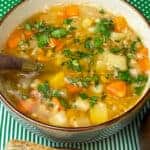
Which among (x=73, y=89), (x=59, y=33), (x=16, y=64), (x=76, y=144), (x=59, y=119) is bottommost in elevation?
(x=76, y=144)

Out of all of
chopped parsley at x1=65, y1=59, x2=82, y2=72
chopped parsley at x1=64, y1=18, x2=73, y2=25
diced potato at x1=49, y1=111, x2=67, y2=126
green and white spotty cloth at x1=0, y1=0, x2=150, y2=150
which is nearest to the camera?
diced potato at x1=49, y1=111, x2=67, y2=126

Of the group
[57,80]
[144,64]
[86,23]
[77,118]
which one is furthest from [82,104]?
[86,23]

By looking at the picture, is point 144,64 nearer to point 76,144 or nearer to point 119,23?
point 119,23

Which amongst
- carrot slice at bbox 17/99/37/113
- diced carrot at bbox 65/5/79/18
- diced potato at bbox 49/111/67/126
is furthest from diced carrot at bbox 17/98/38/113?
diced carrot at bbox 65/5/79/18

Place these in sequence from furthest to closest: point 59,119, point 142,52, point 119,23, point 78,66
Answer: point 119,23
point 142,52
point 78,66
point 59,119

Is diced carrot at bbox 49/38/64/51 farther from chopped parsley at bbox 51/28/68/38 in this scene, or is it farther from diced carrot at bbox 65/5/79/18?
diced carrot at bbox 65/5/79/18

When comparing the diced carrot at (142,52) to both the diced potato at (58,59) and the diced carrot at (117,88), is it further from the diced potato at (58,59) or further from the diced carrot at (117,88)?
the diced potato at (58,59)
